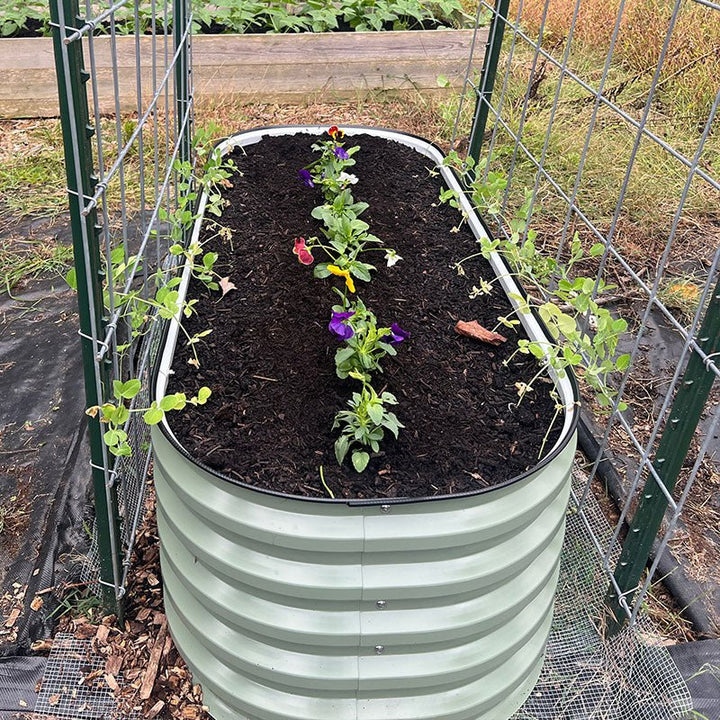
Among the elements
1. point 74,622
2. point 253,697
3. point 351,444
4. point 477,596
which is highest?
point 351,444

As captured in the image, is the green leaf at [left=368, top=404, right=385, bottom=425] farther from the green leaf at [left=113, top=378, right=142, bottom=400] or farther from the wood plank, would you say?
the wood plank

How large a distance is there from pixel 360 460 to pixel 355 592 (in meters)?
0.24

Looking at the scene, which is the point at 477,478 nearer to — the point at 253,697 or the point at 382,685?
the point at 382,685

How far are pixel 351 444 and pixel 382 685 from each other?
43cm

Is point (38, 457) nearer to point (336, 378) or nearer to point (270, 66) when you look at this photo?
point (336, 378)

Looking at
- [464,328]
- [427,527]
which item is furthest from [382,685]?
[464,328]

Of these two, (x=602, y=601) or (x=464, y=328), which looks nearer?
(x=602, y=601)

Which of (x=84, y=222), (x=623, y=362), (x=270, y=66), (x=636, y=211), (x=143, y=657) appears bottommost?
(x=143, y=657)

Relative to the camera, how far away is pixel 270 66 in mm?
4184

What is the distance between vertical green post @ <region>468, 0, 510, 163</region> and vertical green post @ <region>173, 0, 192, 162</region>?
101 cm

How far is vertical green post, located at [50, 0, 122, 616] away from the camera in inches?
41.8

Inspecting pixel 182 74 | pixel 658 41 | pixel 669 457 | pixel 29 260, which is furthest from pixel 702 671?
pixel 658 41

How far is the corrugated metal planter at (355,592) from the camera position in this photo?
1260mm

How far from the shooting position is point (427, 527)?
126 cm
